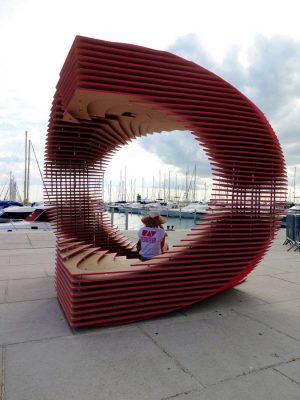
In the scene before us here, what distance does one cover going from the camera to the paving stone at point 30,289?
667 cm

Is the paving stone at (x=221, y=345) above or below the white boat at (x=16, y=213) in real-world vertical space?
below

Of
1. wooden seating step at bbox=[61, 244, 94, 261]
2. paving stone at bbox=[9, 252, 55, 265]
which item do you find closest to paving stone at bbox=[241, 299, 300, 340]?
wooden seating step at bbox=[61, 244, 94, 261]

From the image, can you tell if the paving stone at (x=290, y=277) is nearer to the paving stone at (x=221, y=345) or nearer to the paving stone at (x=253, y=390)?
the paving stone at (x=221, y=345)

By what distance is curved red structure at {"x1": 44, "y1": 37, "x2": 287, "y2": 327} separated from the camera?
4809 millimetres

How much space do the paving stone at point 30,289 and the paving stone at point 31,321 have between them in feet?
1.07

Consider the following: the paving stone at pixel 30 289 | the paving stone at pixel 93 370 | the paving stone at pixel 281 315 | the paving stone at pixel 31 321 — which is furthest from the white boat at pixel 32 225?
the paving stone at pixel 93 370

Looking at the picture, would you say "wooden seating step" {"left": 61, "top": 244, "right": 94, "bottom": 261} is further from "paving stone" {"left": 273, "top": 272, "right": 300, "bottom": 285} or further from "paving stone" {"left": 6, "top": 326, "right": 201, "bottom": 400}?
"paving stone" {"left": 273, "top": 272, "right": 300, "bottom": 285}

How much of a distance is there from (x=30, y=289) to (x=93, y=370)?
12.4ft

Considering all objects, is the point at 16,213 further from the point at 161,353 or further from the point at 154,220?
the point at 161,353

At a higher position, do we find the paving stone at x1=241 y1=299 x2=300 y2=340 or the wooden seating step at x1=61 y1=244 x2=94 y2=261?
the wooden seating step at x1=61 y1=244 x2=94 y2=261

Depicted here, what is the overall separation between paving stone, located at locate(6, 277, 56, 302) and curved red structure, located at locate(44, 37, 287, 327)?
0.79 meters

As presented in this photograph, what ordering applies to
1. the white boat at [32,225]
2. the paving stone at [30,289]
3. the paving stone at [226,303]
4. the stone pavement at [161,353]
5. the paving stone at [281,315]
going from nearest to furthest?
the stone pavement at [161,353]
the paving stone at [281,315]
the paving stone at [226,303]
the paving stone at [30,289]
the white boat at [32,225]

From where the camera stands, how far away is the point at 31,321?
5.35m

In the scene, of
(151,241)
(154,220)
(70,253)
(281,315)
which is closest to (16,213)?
(70,253)
